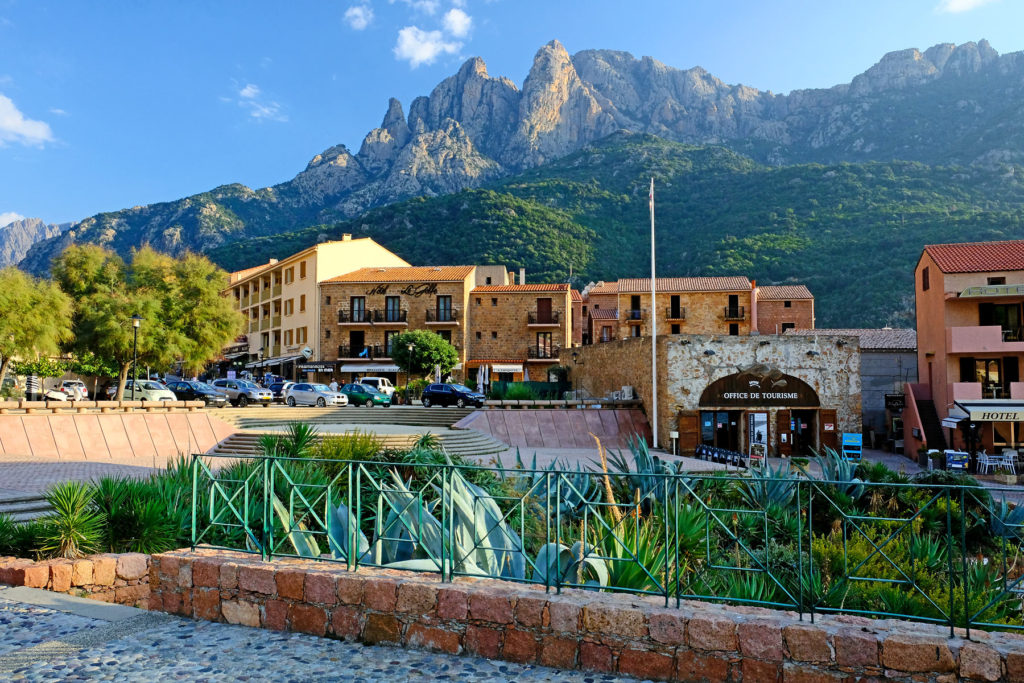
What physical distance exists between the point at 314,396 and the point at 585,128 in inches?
4851

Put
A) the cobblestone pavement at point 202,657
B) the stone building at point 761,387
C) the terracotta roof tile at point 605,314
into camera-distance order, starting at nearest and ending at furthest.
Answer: the cobblestone pavement at point 202,657, the stone building at point 761,387, the terracotta roof tile at point 605,314

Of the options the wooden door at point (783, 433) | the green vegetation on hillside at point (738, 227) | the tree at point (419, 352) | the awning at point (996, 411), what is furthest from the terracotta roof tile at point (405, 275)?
the awning at point (996, 411)

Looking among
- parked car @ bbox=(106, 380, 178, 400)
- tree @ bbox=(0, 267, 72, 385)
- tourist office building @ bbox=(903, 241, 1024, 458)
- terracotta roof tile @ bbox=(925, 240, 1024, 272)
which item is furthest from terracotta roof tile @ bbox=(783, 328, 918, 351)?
tree @ bbox=(0, 267, 72, 385)

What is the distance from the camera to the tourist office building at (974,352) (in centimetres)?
2584

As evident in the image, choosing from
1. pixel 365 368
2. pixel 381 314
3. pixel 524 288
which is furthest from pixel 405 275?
pixel 524 288

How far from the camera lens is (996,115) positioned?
3873 inches

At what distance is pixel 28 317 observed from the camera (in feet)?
78.4

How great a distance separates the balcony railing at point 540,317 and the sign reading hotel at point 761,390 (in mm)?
22510

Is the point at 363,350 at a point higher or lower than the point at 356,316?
lower

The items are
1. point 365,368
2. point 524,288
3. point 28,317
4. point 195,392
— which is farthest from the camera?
point 524,288

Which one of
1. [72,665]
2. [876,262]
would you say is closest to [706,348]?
[72,665]

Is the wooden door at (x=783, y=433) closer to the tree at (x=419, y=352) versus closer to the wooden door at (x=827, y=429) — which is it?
the wooden door at (x=827, y=429)

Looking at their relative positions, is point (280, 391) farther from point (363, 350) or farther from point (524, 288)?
point (524, 288)

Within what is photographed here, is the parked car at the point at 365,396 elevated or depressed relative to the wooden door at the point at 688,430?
elevated
